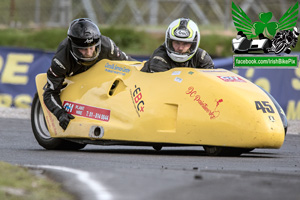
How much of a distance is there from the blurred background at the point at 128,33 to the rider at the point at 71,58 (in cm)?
683

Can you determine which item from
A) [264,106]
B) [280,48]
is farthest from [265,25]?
[264,106]

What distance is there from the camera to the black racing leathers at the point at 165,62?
8.99m

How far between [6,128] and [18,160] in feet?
17.8

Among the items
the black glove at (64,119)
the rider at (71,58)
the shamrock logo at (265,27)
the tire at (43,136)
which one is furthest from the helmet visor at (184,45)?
the shamrock logo at (265,27)

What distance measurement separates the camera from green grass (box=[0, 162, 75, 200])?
498cm

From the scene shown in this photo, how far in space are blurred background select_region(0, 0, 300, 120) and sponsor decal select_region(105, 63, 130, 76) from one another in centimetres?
681

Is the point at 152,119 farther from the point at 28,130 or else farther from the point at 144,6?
the point at 144,6

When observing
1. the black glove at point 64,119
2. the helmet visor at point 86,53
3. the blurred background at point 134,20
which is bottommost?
the blurred background at point 134,20

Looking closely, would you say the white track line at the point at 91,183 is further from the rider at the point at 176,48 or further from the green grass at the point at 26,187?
the rider at the point at 176,48

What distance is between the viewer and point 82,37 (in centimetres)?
914

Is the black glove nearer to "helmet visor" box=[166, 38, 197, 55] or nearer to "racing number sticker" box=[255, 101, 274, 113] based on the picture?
"helmet visor" box=[166, 38, 197, 55]

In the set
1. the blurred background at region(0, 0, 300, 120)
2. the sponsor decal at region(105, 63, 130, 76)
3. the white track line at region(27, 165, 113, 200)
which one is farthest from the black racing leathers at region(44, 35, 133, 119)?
the blurred background at region(0, 0, 300, 120)

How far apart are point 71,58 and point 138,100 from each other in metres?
1.25

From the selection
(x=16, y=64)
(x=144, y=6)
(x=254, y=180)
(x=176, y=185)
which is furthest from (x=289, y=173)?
(x=144, y=6)
